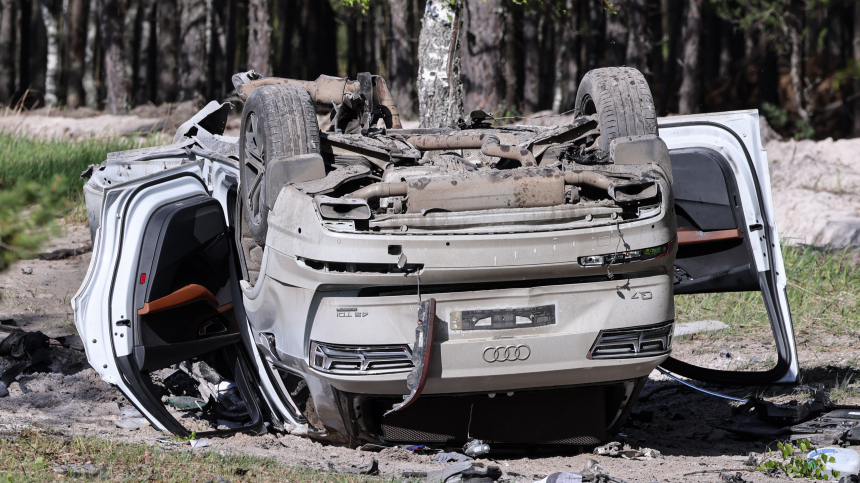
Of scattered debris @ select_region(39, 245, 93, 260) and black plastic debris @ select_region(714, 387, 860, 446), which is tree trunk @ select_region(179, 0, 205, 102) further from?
black plastic debris @ select_region(714, 387, 860, 446)

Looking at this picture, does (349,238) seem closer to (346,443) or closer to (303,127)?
(303,127)

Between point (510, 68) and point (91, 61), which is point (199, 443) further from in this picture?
point (91, 61)

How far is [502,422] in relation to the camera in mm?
4516

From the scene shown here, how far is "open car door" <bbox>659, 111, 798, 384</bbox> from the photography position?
5.34 meters

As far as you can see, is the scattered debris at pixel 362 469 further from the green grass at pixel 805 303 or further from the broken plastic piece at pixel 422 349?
the green grass at pixel 805 303

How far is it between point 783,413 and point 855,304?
9.92 ft

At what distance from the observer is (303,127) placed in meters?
4.52

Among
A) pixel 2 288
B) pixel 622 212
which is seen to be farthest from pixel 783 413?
pixel 2 288

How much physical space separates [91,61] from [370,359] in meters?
23.2

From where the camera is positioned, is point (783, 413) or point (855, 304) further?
point (855, 304)

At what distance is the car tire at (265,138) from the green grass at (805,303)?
14.5 feet

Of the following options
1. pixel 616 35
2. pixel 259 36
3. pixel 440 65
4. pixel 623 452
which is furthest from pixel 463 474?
pixel 616 35

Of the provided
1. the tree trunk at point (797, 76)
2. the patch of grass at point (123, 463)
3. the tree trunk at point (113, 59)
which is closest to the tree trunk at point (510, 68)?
the tree trunk at point (797, 76)

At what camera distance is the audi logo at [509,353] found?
13.1 ft
